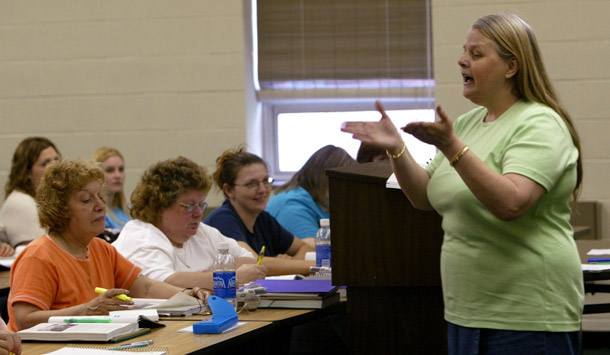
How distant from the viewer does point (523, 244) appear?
1.58 metres

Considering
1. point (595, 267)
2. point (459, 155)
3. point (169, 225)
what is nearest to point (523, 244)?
point (459, 155)

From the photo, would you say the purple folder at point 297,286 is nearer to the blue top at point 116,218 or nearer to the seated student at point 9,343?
the seated student at point 9,343

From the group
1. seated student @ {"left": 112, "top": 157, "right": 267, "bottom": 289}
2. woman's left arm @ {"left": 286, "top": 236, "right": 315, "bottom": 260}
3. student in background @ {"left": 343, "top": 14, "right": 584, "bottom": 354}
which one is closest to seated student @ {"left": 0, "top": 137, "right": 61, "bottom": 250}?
woman's left arm @ {"left": 286, "top": 236, "right": 315, "bottom": 260}

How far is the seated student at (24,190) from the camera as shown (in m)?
4.42

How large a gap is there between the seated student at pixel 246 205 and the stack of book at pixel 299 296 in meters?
0.81

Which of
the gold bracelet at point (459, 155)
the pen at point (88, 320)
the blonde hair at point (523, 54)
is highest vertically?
the blonde hair at point (523, 54)

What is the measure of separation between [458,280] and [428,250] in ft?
1.63

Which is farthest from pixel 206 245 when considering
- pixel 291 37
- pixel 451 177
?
pixel 291 37

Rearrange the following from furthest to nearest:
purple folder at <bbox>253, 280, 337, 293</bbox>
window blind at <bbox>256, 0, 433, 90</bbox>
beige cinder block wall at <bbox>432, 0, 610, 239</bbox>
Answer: window blind at <bbox>256, 0, 433, 90</bbox>
beige cinder block wall at <bbox>432, 0, 610, 239</bbox>
purple folder at <bbox>253, 280, 337, 293</bbox>

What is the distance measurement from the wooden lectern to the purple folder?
11.0 inches

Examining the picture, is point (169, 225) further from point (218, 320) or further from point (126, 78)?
point (126, 78)

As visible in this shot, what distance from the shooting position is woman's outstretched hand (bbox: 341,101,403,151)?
5.50 ft

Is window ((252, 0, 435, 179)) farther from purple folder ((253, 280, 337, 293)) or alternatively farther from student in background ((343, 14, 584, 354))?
student in background ((343, 14, 584, 354))

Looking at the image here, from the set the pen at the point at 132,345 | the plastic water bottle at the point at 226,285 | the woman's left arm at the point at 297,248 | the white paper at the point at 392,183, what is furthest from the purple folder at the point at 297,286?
the woman's left arm at the point at 297,248
